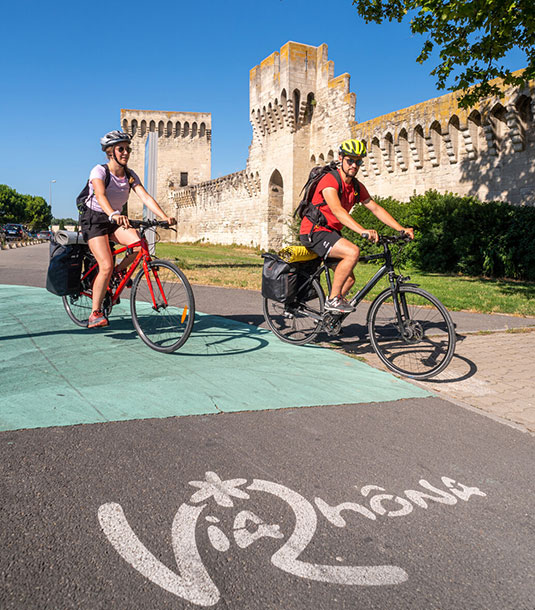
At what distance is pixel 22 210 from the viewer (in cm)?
10888

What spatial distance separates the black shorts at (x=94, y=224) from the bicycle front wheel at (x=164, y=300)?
57cm

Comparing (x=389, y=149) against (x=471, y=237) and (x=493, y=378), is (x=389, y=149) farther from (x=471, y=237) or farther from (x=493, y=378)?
(x=493, y=378)

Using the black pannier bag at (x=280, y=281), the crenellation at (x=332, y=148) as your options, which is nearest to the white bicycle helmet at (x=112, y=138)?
the black pannier bag at (x=280, y=281)

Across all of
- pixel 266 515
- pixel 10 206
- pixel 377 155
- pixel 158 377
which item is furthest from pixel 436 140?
pixel 10 206

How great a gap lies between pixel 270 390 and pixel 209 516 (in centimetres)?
182

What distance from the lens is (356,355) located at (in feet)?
17.0

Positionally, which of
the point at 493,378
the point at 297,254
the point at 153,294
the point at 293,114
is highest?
the point at 293,114

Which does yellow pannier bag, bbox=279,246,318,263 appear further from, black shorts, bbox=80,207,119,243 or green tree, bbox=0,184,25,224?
green tree, bbox=0,184,25,224

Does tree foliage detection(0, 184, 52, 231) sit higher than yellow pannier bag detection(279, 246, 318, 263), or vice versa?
tree foliage detection(0, 184, 52, 231)

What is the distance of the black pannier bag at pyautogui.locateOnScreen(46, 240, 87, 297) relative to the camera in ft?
17.9

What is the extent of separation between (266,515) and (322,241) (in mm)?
3368

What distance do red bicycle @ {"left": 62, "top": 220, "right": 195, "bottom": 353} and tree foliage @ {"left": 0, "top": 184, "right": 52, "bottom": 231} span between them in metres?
110

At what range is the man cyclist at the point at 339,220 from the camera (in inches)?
192

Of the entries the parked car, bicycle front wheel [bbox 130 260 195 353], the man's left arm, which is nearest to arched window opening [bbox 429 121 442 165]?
the man's left arm
